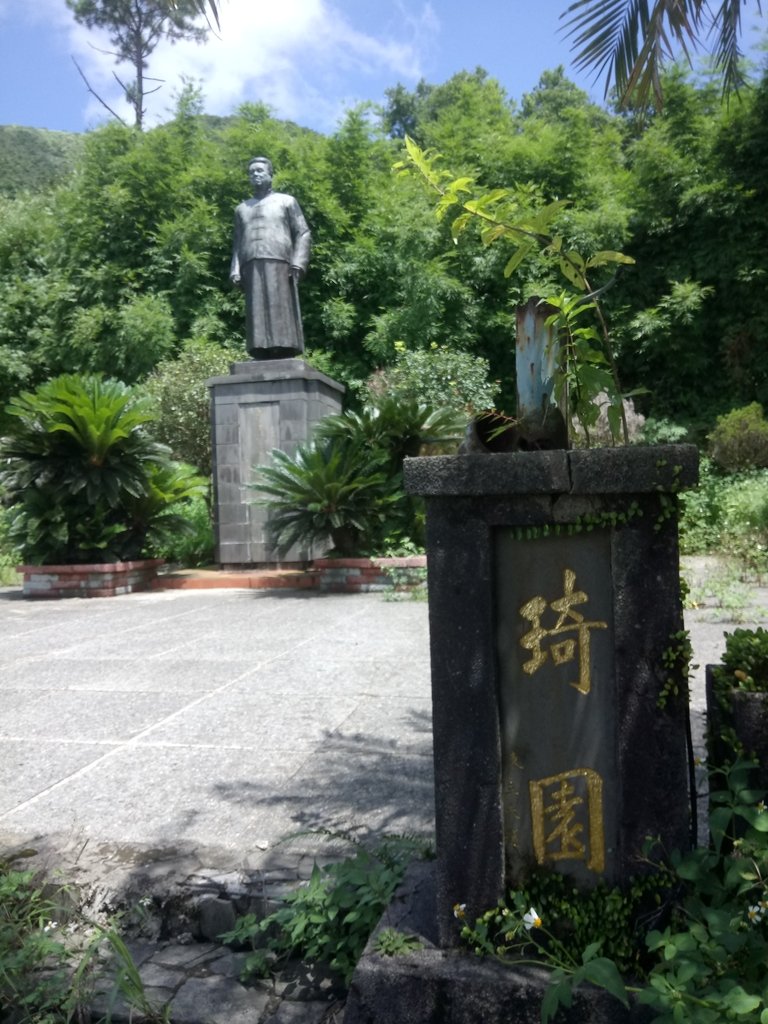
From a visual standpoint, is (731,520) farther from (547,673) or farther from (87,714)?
(547,673)

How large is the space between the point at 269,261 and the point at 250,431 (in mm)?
2234

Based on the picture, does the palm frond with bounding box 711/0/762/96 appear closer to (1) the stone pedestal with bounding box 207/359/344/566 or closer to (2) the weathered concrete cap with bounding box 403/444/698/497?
(2) the weathered concrete cap with bounding box 403/444/698/497

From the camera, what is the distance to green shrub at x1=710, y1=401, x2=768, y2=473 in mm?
12867

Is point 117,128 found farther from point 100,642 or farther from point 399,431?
point 100,642

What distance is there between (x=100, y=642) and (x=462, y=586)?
4920 mm

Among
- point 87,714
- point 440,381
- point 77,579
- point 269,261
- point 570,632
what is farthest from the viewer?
point 440,381

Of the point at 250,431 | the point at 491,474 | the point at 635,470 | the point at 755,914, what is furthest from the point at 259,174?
the point at 755,914

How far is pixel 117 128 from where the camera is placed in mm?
22125

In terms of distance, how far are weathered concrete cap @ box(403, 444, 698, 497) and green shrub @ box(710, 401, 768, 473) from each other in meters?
12.1

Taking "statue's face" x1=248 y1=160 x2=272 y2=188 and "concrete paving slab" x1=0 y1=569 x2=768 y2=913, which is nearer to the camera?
"concrete paving slab" x1=0 y1=569 x2=768 y2=913

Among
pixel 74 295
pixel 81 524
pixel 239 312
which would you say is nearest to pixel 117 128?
pixel 74 295

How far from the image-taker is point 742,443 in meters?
13.0

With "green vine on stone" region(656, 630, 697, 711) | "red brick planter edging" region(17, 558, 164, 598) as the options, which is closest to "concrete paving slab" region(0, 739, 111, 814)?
"green vine on stone" region(656, 630, 697, 711)

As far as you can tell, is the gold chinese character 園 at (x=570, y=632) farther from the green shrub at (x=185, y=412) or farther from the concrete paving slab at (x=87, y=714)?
the green shrub at (x=185, y=412)
